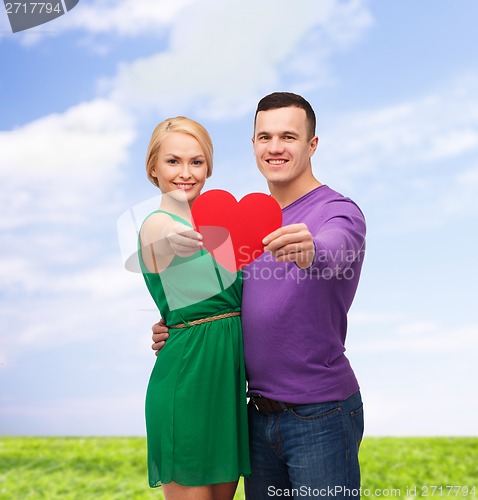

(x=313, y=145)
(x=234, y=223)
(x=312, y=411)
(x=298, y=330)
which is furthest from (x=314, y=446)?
(x=313, y=145)

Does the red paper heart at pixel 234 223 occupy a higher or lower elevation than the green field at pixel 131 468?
higher

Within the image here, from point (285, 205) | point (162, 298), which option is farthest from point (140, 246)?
point (285, 205)

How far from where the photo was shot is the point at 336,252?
185 cm

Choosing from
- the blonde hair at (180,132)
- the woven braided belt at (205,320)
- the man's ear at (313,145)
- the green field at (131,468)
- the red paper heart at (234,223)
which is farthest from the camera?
the green field at (131,468)

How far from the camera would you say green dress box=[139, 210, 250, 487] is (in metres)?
2.15

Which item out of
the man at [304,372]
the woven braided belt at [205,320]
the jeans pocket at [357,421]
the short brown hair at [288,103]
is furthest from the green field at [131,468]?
the short brown hair at [288,103]

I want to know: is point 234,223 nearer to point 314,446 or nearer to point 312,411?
point 312,411

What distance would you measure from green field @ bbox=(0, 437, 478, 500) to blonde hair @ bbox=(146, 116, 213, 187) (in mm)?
3780

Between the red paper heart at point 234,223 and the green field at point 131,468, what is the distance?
3750 mm

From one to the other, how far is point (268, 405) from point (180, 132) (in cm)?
100

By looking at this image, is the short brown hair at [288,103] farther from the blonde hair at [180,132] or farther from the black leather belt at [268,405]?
the black leather belt at [268,405]

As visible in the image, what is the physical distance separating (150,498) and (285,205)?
377 centimetres

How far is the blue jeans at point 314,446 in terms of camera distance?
2.13 metres

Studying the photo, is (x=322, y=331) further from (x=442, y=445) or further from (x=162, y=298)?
(x=442, y=445)
